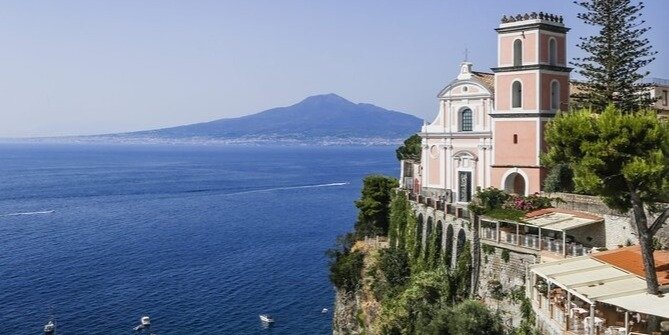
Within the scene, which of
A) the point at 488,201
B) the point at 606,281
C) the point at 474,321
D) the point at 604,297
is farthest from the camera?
the point at 488,201

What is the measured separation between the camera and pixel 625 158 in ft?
58.0

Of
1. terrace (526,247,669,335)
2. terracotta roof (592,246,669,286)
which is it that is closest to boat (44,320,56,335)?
terrace (526,247,669,335)

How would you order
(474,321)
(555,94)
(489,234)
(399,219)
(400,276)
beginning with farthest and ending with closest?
(399,219), (400,276), (555,94), (489,234), (474,321)

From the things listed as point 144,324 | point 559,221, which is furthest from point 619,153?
point 144,324

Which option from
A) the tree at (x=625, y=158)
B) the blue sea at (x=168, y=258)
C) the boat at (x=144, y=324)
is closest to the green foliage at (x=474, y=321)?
the tree at (x=625, y=158)

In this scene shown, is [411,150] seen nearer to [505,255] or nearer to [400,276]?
[400,276]

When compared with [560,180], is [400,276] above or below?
below

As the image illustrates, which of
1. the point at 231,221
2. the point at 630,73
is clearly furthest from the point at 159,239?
the point at 630,73

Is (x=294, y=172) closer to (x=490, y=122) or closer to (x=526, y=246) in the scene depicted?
(x=490, y=122)

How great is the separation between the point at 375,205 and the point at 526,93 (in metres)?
13.8

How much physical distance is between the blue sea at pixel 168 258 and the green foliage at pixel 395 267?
1287 centimetres

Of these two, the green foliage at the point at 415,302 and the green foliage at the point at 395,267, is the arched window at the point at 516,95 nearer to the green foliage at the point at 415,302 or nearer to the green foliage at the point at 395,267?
the green foliage at the point at 395,267

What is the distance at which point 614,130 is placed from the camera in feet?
57.4

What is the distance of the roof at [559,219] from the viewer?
25.3 m
